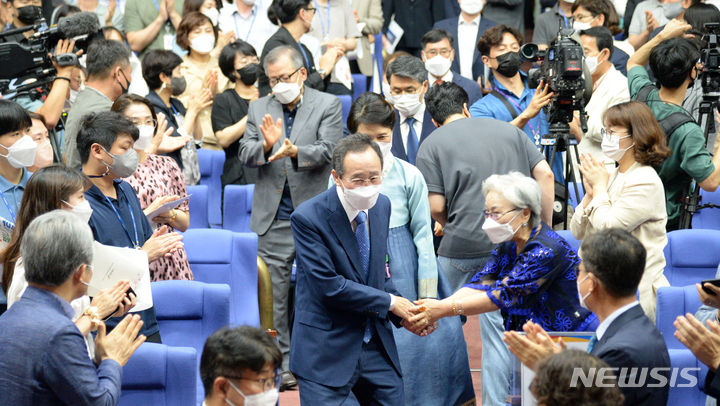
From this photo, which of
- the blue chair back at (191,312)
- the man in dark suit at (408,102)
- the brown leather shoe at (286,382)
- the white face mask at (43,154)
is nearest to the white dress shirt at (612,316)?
the blue chair back at (191,312)

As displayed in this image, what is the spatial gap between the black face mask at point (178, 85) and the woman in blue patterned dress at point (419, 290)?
2.66 m

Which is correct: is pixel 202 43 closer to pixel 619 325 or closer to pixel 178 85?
pixel 178 85

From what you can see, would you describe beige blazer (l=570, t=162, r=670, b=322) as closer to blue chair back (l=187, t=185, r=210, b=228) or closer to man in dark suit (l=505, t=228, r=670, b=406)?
man in dark suit (l=505, t=228, r=670, b=406)

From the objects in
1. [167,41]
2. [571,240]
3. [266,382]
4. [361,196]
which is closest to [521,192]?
[361,196]

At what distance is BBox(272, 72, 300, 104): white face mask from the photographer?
442cm

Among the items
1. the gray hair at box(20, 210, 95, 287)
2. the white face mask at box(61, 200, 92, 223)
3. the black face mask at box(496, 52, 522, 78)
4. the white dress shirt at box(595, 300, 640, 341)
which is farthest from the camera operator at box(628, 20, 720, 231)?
the gray hair at box(20, 210, 95, 287)

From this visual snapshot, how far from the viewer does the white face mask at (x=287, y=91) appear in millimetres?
4422

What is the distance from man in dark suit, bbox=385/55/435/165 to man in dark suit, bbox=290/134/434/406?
181 centimetres

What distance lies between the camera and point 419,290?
3188 millimetres

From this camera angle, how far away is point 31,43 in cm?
449

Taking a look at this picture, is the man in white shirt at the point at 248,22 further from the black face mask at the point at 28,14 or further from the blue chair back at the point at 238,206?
the blue chair back at the point at 238,206

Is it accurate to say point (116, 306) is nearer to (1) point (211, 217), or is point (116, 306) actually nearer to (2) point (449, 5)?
(1) point (211, 217)

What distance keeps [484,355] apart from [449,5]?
4.77m

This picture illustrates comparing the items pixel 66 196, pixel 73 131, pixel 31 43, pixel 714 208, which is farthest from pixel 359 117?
pixel 714 208
